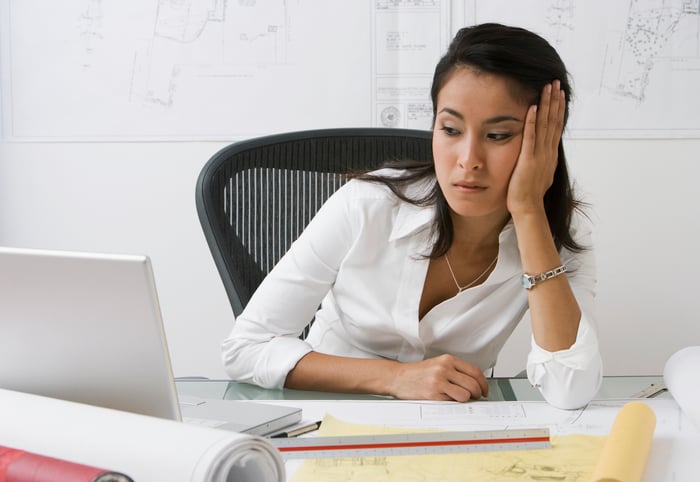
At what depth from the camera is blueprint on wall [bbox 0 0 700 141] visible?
8.55ft

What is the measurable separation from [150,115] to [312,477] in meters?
2.05

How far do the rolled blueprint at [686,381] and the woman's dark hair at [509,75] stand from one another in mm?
327

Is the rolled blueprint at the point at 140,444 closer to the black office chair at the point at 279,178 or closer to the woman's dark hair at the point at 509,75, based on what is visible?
the woman's dark hair at the point at 509,75

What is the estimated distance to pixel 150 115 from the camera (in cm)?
270

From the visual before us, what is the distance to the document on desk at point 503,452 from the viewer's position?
33.8 inches

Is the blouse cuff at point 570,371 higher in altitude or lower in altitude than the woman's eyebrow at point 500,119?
lower

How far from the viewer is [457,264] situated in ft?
4.95

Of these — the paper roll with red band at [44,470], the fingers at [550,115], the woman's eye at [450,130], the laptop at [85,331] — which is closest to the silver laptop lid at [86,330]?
the laptop at [85,331]

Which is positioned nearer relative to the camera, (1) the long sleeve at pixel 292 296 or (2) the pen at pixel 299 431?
(2) the pen at pixel 299 431

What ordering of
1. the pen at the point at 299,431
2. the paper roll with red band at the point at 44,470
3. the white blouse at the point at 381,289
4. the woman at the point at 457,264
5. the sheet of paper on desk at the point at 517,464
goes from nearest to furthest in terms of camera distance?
the paper roll with red band at the point at 44,470 → the sheet of paper on desk at the point at 517,464 → the pen at the point at 299,431 → the woman at the point at 457,264 → the white blouse at the point at 381,289

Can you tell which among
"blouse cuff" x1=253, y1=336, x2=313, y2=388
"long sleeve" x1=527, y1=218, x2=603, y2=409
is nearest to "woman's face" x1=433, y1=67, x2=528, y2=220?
"long sleeve" x1=527, y1=218, x2=603, y2=409

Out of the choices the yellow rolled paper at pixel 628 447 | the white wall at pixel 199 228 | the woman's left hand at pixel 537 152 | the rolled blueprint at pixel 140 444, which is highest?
the woman's left hand at pixel 537 152

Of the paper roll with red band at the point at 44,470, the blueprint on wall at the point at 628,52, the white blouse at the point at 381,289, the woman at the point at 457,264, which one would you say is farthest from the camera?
the blueprint on wall at the point at 628,52

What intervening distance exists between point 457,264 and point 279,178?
47 cm
